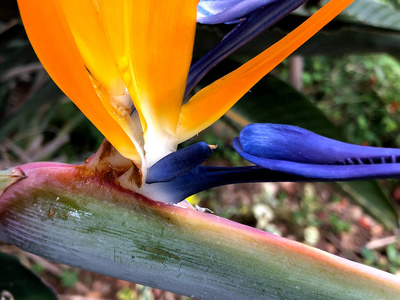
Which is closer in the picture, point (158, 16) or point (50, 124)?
point (158, 16)

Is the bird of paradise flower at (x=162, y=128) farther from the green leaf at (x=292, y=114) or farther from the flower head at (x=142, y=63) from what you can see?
the green leaf at (x=292, y=114)

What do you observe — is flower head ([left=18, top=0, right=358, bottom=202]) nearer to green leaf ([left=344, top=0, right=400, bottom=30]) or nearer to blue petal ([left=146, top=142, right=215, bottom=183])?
blue petal ([left=146, top=142, right=215, bottom=183])

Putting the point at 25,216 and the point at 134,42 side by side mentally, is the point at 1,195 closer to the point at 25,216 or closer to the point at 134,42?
the point at 25,216

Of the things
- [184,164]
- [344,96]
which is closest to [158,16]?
[184,164]

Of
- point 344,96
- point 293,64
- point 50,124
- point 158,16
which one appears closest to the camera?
point 158,16

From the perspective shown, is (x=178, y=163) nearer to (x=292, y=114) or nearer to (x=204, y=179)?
(x=204, y=179)

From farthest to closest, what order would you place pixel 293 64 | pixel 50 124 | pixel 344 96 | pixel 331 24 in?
1. pixel 344 96
2. pixel 50 124
3. pixel 293 64
4. pixel 331 24
